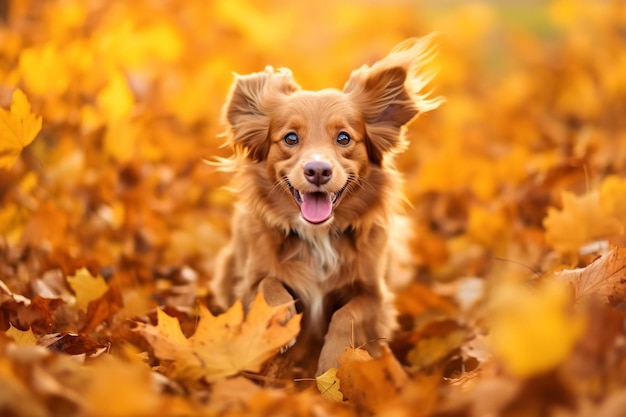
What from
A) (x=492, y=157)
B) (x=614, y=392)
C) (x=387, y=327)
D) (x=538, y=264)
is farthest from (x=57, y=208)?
(x=492, y=157)

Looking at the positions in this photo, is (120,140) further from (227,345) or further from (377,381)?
(377,381)

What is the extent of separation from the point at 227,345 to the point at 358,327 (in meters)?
1.11

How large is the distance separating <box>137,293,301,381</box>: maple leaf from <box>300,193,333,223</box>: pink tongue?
2.94 ft

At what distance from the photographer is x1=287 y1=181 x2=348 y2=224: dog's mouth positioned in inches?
132

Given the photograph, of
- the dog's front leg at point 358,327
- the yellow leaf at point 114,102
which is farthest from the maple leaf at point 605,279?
the yellow leaf at point 114,102

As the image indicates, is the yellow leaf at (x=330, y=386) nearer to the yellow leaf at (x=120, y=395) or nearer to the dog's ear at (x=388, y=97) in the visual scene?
the yellow leaf at (x=120, y=395)

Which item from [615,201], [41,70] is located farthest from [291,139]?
[41,70]

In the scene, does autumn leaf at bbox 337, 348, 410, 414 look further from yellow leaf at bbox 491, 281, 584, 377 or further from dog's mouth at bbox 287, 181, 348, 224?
dog's mouth at bbox 287, 181, 348, 224

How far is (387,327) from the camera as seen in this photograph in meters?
3.68

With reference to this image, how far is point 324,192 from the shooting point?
3.39 m

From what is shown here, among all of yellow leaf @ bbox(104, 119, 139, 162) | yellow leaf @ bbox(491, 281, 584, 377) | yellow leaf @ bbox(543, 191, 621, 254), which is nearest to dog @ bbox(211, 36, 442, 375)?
yellow leaf @ bbox(543, 191, 621, 254)

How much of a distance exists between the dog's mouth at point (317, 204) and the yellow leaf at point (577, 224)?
1.09m

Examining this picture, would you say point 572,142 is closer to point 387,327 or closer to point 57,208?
point 387,327

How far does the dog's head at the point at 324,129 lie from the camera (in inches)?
133
